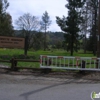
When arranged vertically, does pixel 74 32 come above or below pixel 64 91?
above

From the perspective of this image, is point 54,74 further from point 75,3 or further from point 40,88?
point 75,3

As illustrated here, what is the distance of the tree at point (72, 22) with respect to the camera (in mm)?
52781

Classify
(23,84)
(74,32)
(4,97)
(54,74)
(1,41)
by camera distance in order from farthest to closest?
(74,32)
(1,41)
(54,74)
(23,84)
(4,97)

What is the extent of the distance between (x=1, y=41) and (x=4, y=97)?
9.01 m

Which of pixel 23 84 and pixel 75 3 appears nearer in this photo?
pixel 23 84

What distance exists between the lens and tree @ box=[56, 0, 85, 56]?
52781 mm

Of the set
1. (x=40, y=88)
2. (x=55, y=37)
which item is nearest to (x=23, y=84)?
(x=40, y=88)

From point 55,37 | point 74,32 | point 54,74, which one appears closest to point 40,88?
point 54,74

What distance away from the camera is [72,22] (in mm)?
52781

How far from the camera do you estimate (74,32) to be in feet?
175

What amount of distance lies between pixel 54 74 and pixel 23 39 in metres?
4.41

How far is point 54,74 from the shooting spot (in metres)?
13.1

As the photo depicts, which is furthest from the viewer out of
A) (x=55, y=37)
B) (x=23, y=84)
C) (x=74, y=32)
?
(x=55, y=37)

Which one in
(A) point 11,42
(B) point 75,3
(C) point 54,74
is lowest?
(C) point 54,74
